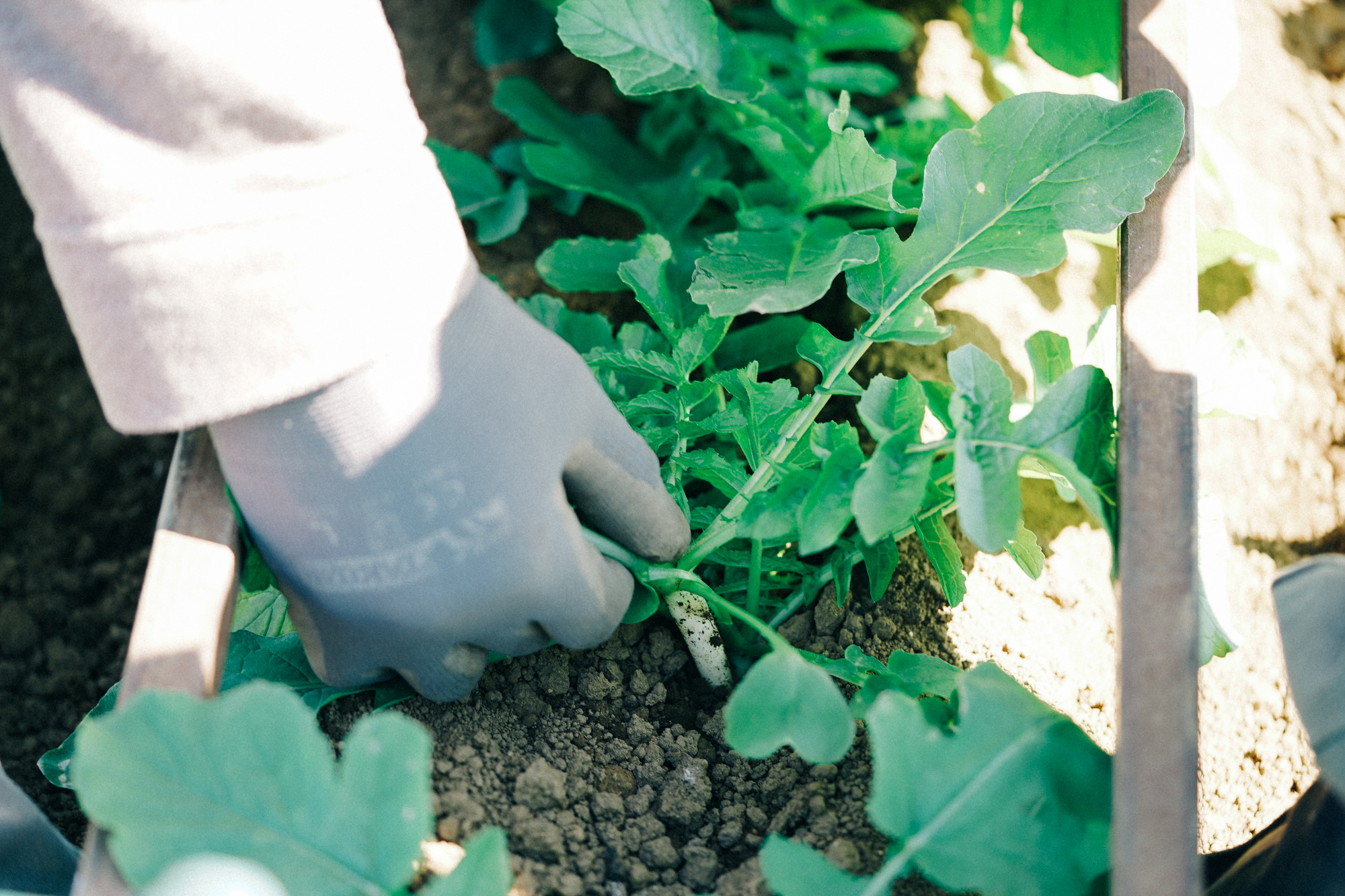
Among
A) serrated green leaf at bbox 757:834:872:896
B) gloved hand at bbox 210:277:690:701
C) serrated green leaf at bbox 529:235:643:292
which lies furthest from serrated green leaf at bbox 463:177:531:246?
serrated green leaf at bbox 757:834:872:896

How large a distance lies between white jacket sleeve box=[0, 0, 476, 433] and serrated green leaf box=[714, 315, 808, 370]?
0.44 m

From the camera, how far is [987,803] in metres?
0.58

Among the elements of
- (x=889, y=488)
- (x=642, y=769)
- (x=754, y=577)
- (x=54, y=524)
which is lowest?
(x=54, y=524)

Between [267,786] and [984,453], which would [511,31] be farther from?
[267,786]

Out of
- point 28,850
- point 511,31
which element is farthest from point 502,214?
point 28,850

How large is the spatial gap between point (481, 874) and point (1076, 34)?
3.42 ft

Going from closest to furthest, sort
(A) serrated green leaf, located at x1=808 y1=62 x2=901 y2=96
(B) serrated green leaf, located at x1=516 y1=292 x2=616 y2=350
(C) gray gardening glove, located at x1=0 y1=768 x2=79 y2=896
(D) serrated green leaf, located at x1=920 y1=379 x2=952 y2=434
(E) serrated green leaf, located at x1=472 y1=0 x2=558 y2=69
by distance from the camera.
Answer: (C) gray gardening glove, located at x1=0 y1=768 x2=79 y2=896
(D) serrated green leaf, located at x1=920 y1=379 x2=952 y2=434
(B) serrated green leaf, located at x1=516 y1=292 x2=616 y2=350
(A) serrated green leaf, located at x1=808 y1=62 x2=901 y2=96
(E) serrated green leaf, located at x1=472 y1=0 x2=558 y2=69

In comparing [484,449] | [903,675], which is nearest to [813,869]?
[903,675]

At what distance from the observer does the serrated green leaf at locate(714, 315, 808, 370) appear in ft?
3.24

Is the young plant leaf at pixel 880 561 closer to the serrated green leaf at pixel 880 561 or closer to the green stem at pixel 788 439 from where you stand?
the serrated green leaf at pixel 880 561

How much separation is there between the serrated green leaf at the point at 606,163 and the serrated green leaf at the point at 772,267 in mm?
273

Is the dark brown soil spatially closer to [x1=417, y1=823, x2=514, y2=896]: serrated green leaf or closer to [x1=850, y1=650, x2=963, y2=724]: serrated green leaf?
[x1=417, y1=823, x2=514, y2=896]: serrated green leaf

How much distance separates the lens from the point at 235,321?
2.03ft

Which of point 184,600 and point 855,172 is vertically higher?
point 855,172
